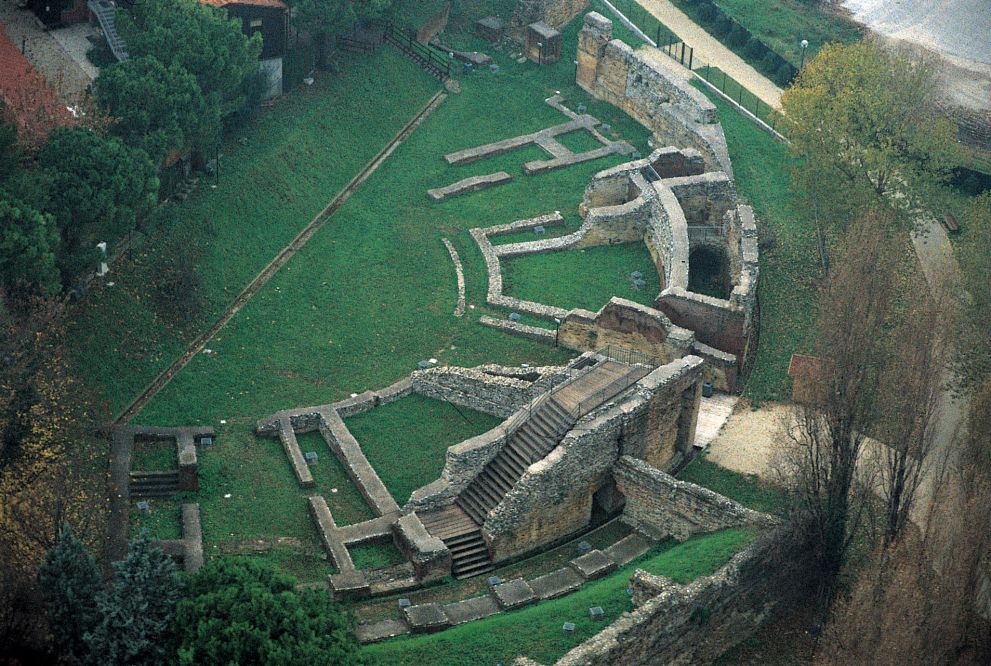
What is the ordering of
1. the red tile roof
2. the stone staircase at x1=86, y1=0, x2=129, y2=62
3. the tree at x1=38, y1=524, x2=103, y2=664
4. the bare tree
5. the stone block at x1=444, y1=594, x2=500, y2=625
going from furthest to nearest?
the stone staircase at x1=86, y1=0, x2=129, y2=62, the red tile roof, the bare tree, the stone block at x1=444, y1=594, x2=500, y2=625, the tree at x1=38, y1=524, x2=103, y2=664

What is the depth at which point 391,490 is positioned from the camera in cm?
4678

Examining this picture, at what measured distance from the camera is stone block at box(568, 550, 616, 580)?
4362cm

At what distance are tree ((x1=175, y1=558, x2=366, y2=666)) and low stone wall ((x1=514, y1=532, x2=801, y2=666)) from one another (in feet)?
17.6

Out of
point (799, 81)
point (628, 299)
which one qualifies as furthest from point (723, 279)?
point (799, 81)

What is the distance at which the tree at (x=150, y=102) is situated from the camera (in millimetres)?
52406

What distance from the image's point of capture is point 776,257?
2357 inches

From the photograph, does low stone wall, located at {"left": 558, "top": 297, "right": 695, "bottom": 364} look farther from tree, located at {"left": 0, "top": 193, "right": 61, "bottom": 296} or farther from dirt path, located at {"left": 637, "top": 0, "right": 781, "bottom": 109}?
dirt path, located at {"left": 637, "top": 0, "right": 781, "bottom": 109}

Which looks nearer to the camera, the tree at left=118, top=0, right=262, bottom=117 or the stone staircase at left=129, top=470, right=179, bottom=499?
the stone staircase at left=129, top=470, right=179, bottom=499

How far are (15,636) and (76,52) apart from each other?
29.8 meters

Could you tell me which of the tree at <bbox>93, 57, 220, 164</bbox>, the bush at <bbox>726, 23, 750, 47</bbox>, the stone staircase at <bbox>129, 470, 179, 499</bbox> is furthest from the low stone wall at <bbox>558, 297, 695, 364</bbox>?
the bush at <bbox>726, 23, 750, 47</bbox>

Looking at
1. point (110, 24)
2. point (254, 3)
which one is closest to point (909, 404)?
point (254, 3)

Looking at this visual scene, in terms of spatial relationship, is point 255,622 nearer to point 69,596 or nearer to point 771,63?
point 69,596

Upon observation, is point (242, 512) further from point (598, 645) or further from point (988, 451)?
point (988, 451)

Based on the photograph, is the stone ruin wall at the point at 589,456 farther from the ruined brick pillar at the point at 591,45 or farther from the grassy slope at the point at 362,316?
the ruined brick pillar at the point at 591,45
